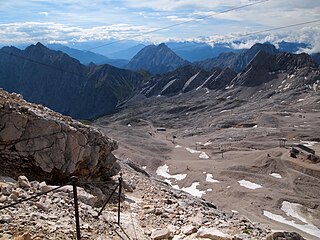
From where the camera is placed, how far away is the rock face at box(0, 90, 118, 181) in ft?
61.7

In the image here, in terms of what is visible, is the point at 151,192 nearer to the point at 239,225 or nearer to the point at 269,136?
the point at 239,225

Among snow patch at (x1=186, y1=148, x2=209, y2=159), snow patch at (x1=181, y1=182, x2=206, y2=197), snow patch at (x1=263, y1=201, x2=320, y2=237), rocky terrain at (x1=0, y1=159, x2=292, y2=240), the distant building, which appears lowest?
snow patch at (x1=186, y1=148, x2=209, y2=159)

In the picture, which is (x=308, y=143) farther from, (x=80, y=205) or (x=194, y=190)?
(x=80, y=205)

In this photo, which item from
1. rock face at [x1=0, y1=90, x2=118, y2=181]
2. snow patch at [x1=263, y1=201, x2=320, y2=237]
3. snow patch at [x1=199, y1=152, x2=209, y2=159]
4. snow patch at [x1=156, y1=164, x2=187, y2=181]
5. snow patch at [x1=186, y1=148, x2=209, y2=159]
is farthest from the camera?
snow patch at [x1=186, y1=148, x2=209, y2=159]

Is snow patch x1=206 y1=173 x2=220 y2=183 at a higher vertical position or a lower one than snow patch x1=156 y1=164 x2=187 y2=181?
higher

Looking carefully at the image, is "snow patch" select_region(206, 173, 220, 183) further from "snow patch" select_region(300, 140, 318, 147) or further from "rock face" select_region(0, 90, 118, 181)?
"rock face" select_region(0, 90, 118, 181)

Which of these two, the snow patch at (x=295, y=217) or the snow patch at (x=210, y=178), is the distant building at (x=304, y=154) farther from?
the snow patch at (x=295, y=217)

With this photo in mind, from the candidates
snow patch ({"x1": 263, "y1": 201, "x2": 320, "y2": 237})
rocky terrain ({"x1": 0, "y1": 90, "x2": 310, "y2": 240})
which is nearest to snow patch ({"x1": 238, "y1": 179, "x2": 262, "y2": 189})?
snow patch ({"x1": 263, "y1": 201, "x2": 320, "y2": 237})

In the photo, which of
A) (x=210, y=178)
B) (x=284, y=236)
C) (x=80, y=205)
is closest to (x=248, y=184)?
(x=210, y=178)

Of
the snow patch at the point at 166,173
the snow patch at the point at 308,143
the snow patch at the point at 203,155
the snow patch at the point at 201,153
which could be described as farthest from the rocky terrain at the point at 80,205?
the snow patch at the point at 308,143

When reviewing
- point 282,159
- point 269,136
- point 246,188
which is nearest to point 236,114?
point 269,136

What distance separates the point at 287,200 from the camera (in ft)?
229

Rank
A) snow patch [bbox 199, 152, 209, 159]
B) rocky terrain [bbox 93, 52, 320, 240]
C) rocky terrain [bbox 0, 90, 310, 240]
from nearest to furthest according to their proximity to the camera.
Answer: rocky terrain [bbox 0, 90, 310, 240], rocky terrain [bbox 93, 52, 320, 240], snow patch [bbox 199, 152, 209, 159]

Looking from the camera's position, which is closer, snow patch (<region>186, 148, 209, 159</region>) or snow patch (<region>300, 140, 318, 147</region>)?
snow patch (<region>186, 148, 209, 159</region>)
